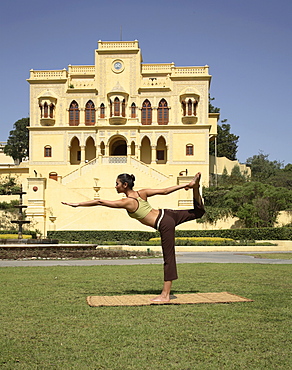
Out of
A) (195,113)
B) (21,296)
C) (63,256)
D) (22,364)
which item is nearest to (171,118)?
(195,113)

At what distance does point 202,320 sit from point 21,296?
3.59 meters

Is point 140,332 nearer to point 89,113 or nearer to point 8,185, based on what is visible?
point 8,185

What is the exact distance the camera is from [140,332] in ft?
20.3

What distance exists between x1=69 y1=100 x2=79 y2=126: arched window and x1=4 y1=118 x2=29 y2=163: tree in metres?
14.5

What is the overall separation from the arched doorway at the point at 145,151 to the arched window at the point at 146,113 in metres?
2.03

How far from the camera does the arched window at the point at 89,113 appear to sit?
186ft

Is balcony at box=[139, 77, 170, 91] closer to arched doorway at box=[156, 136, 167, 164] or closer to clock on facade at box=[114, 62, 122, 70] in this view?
clock on facade at box=[114, 62, 122, 70]

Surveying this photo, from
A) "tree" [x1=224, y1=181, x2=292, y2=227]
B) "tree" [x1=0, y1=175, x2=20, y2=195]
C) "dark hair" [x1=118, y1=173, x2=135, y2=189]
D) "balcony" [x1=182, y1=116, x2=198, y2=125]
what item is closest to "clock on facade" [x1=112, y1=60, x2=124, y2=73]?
"balcony" [x1=182, y1=116, x2=198, y2=125]

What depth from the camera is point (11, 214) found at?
4081 centimetres

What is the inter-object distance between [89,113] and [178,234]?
26.0 metres

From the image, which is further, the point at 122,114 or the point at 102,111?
the point at 102,111

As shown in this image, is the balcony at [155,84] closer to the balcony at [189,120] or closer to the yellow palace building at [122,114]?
the yellow palace building at [122,114]

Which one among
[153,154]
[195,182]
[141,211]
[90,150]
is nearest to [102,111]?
[90,150]

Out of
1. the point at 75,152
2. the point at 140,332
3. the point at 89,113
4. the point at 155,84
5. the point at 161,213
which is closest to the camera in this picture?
the point at 140,332
